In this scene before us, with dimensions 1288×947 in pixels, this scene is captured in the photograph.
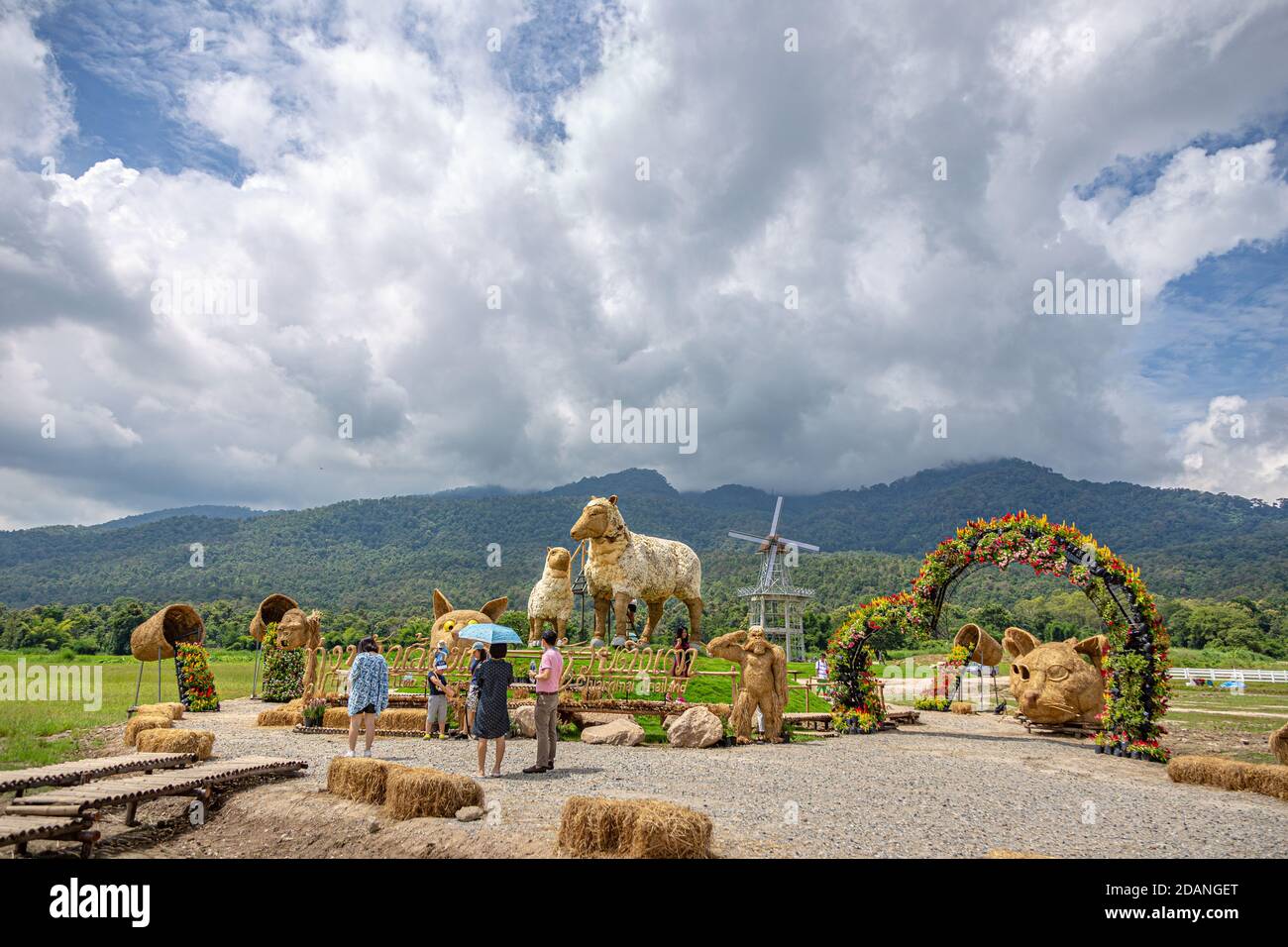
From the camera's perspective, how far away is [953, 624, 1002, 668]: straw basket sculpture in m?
21.9

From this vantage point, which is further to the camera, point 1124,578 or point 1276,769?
point 1124,578

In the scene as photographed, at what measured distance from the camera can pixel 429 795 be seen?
6.94 meters

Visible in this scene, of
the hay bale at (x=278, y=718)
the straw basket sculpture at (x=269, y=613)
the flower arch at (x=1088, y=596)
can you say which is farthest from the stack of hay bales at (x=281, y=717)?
the flower arch at (x=1088, y=596)

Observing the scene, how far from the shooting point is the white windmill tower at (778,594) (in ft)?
171

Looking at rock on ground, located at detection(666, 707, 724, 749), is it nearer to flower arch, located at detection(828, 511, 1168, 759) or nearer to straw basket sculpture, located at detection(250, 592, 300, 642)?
flower arch, located at detection(828, 511, 1168, 759)

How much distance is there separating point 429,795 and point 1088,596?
11.7m

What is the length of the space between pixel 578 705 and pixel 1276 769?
9.98 metres

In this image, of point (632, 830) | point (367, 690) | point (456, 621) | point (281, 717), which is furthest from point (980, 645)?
point (632, 830)

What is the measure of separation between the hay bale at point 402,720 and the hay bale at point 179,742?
12.2ft

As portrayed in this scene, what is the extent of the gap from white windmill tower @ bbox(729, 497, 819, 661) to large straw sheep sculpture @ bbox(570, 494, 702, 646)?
105 feet

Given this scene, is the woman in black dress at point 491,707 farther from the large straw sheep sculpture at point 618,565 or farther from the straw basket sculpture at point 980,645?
the straw basket sculpture at point 980,645

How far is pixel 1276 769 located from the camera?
908cm
